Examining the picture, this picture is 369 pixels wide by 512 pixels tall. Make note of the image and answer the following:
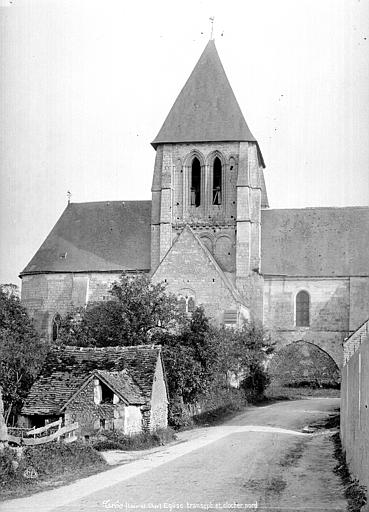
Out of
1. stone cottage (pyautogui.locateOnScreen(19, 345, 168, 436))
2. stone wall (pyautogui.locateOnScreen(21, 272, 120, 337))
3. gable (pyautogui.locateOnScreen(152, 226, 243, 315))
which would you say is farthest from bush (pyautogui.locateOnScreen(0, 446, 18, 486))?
stone wall (pyautogui.locateOnScreen(21, 272, 120, 337))

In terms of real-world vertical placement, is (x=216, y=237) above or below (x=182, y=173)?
below

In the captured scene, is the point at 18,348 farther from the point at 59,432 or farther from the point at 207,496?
the point at 207,496

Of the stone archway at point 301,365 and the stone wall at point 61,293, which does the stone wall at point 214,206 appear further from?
the stone archway at point 301,365

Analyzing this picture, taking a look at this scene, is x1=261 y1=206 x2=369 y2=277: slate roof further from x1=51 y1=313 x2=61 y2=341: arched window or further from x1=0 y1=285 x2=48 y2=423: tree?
x1=0 y1=285 x2=48 y2=423: tree

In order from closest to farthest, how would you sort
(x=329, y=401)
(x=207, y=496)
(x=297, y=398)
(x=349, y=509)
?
(x=349, y=509), (x=207, y=496), (x=329, y=401), (x=297, y=398)

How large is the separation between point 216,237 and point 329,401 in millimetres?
14382

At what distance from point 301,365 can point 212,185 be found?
41.0 feet

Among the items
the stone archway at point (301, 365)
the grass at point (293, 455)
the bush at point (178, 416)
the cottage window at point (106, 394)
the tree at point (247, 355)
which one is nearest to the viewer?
the grass at point (293, 455)

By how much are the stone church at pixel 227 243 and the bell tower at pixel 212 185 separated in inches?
2.5

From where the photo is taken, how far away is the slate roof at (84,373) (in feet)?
86.7

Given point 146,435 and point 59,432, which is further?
point 146,435

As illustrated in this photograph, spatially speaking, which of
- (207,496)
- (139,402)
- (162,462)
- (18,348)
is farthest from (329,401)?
(207,496)

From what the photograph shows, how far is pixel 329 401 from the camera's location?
146ft

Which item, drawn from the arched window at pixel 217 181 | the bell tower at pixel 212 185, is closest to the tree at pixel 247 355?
the bell tower at pixel 212 185
